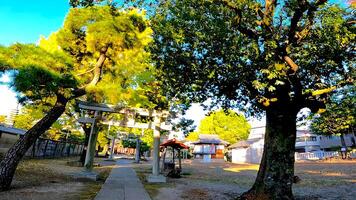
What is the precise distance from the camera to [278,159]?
8.61 meters

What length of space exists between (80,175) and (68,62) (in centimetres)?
681

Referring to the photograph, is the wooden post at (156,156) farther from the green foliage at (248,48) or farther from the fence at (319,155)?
the fence at (319,155)

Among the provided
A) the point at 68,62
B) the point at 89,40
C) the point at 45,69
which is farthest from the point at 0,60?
the point at 89,40

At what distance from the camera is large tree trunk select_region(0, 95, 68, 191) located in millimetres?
9477

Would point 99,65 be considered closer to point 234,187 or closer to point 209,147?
point 234,187

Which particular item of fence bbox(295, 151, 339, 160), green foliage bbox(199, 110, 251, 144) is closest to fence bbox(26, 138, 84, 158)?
fence bbox(295, 151, 339, 160)

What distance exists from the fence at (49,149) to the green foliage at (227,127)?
3908 cm

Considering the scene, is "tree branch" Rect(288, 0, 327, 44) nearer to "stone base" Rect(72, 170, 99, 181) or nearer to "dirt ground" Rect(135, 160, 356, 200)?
"dirt ground" Rect(135, 160, 356, 200)

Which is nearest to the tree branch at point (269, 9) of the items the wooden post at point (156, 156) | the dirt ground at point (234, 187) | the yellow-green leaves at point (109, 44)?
the yellow-green leaves at point (109, 44)

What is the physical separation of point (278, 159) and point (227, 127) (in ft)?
205

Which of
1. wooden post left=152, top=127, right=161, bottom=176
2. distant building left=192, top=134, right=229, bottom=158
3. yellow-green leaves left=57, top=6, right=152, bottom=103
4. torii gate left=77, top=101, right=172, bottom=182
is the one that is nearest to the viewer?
yellow-green leaves left=57, top=6, right=152, bottom=103

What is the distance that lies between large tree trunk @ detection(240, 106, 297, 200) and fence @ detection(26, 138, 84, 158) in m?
20.8

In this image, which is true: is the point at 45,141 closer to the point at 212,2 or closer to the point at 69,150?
the point at 69,150

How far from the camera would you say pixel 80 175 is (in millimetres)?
14688
